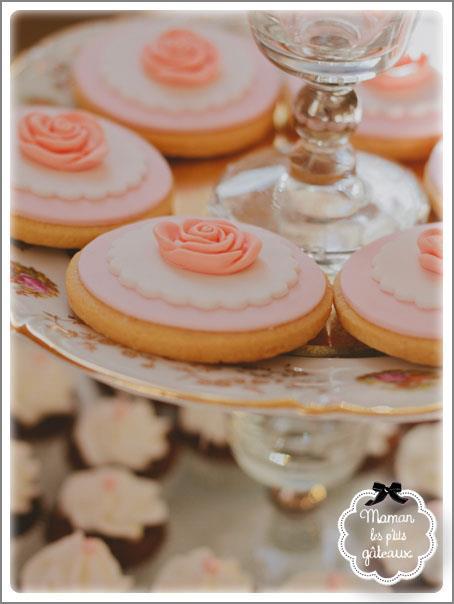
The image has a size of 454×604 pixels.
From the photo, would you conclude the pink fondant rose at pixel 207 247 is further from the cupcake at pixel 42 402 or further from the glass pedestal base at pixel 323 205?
the cupcake at pixel 42 402

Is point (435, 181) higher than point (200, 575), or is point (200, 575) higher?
point (435, 181)

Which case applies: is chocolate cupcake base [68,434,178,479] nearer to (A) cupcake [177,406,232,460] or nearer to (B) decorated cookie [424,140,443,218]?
(A) cupcake [177,406,232,460]

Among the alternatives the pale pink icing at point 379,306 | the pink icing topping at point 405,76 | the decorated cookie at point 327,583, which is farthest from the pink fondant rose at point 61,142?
the decorated cookie at point 327,583

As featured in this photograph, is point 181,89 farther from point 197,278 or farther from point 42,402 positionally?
point 42,402

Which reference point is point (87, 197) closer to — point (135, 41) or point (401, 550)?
point (135, 41)

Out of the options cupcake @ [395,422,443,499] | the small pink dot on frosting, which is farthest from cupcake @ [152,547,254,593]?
cupcake @ [395,422,443,499]

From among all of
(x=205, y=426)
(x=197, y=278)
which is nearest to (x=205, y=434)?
(x=205, y=426)

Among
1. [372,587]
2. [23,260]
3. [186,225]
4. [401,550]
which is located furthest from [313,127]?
[372,587]
